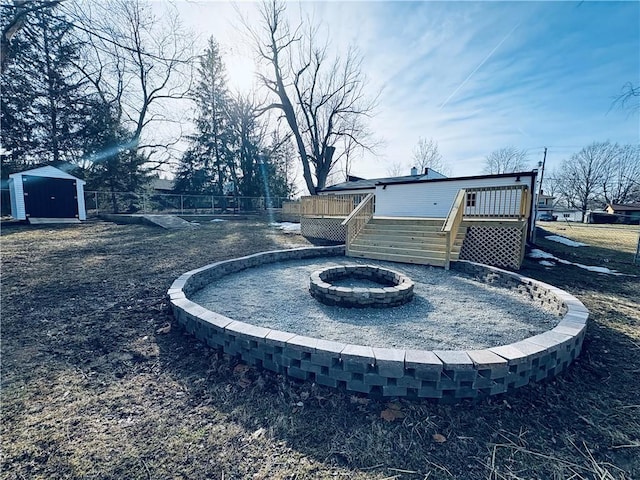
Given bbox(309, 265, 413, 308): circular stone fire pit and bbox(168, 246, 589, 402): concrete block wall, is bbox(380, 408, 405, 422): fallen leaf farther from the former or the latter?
bbox(309, 265, 413, 308): circular stone fire pit

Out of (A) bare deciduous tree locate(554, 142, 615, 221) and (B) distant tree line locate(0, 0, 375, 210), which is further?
(A) bare deciduous tree locate(554, 142, 615, 221)

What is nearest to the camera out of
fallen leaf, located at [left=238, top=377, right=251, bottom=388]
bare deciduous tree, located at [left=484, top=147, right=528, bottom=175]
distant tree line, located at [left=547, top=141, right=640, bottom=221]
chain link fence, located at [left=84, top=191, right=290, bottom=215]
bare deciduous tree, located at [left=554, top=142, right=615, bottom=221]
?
fallen leaf, located at [left=238, top=377, right=251, bottom=388]

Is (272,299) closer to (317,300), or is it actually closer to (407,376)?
(317,300)

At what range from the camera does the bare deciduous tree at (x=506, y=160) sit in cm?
4138

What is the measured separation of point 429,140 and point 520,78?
101ft

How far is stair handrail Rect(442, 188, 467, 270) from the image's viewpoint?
6340mm

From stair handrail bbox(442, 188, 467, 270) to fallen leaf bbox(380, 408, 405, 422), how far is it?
16.5 feet

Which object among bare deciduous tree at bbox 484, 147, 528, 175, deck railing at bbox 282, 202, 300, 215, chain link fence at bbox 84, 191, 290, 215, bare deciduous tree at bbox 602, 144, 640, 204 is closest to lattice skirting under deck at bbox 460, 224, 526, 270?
deck railing at bbox 282, 202, 300, 215

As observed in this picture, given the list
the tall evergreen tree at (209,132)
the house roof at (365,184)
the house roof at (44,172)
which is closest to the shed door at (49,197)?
the house roof at (44,172)

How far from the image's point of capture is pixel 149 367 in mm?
2553

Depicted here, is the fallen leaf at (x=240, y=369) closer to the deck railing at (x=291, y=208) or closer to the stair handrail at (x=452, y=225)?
the stair handrail at (x=452, y=225)

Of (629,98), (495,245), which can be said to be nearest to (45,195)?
(495,245)

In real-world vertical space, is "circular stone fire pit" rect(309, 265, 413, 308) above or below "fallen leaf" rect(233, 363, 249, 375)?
above

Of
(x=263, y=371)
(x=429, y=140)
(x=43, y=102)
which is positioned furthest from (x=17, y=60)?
(x=429, y=140)
